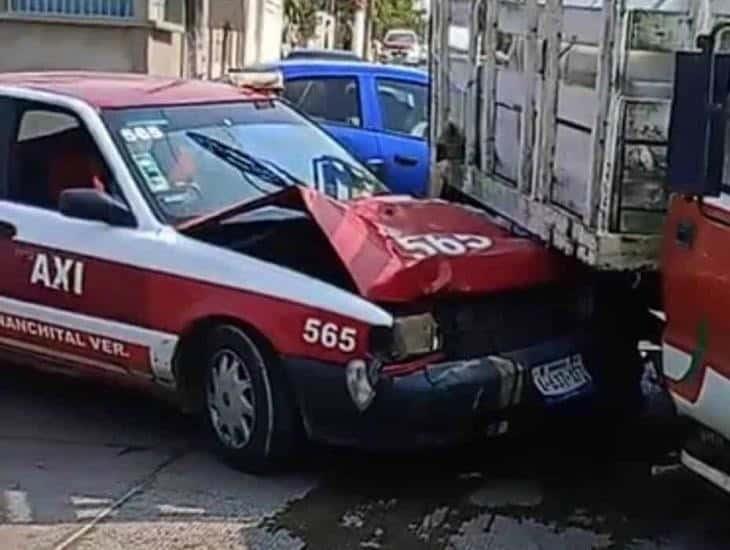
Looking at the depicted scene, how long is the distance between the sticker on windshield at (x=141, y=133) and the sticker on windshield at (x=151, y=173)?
104 millimetres

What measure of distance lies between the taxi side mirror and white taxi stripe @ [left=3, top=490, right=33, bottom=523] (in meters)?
1.32

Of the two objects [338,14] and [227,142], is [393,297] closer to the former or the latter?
[227,142]

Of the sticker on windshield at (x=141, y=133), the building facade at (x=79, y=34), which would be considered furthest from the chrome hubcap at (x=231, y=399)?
the building facade at (x=79, y=34)

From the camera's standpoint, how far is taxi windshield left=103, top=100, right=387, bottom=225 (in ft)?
23.7

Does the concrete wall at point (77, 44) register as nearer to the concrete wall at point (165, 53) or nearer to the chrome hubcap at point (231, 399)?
the concrete wall at point (165, 53)

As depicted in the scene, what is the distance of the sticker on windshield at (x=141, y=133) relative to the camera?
24.1 ft

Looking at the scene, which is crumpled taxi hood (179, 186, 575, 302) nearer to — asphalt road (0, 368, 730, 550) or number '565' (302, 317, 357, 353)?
number '565' (302, 317, 357, 353)

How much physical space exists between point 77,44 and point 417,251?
13306 mm

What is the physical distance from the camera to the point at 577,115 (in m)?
6.26

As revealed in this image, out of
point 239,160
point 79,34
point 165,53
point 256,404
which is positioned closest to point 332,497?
point 256,404

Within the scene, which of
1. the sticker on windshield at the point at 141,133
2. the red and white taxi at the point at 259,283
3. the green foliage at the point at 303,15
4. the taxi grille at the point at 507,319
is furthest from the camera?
the green foliage at the point at 303,15

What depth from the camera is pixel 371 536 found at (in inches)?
238

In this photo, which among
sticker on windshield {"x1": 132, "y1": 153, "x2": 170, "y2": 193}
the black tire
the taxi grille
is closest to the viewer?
the taxi grille

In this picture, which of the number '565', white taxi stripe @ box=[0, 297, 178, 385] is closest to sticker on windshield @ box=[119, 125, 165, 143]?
white taxi stripe @ box=[0, 297, 178, 385]
